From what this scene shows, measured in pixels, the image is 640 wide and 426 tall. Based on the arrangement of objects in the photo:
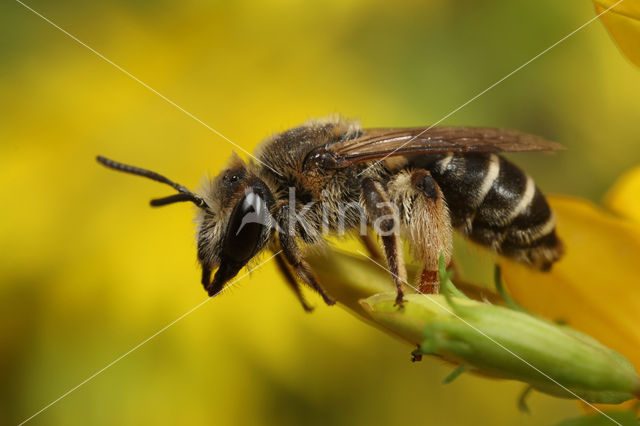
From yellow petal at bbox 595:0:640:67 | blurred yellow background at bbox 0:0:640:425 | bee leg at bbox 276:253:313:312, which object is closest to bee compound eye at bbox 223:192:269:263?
bee leg at bbox 276:253:313:312

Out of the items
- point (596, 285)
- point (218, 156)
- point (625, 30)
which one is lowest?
point (596, 285)

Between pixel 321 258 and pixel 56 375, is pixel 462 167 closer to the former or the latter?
pixel 321 258

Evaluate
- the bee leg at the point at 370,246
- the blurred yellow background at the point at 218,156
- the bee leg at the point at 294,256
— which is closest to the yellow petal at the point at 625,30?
the bee leg at the point at 294,256

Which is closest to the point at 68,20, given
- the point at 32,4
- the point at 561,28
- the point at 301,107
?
the point at 32,4

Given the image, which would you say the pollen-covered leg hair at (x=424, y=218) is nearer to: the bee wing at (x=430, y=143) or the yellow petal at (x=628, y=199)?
the bee wing at (x=430, y=143)

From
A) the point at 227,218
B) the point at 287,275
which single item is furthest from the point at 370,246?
the point at 227,218

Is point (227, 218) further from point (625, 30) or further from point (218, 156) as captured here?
point (218, 156)
